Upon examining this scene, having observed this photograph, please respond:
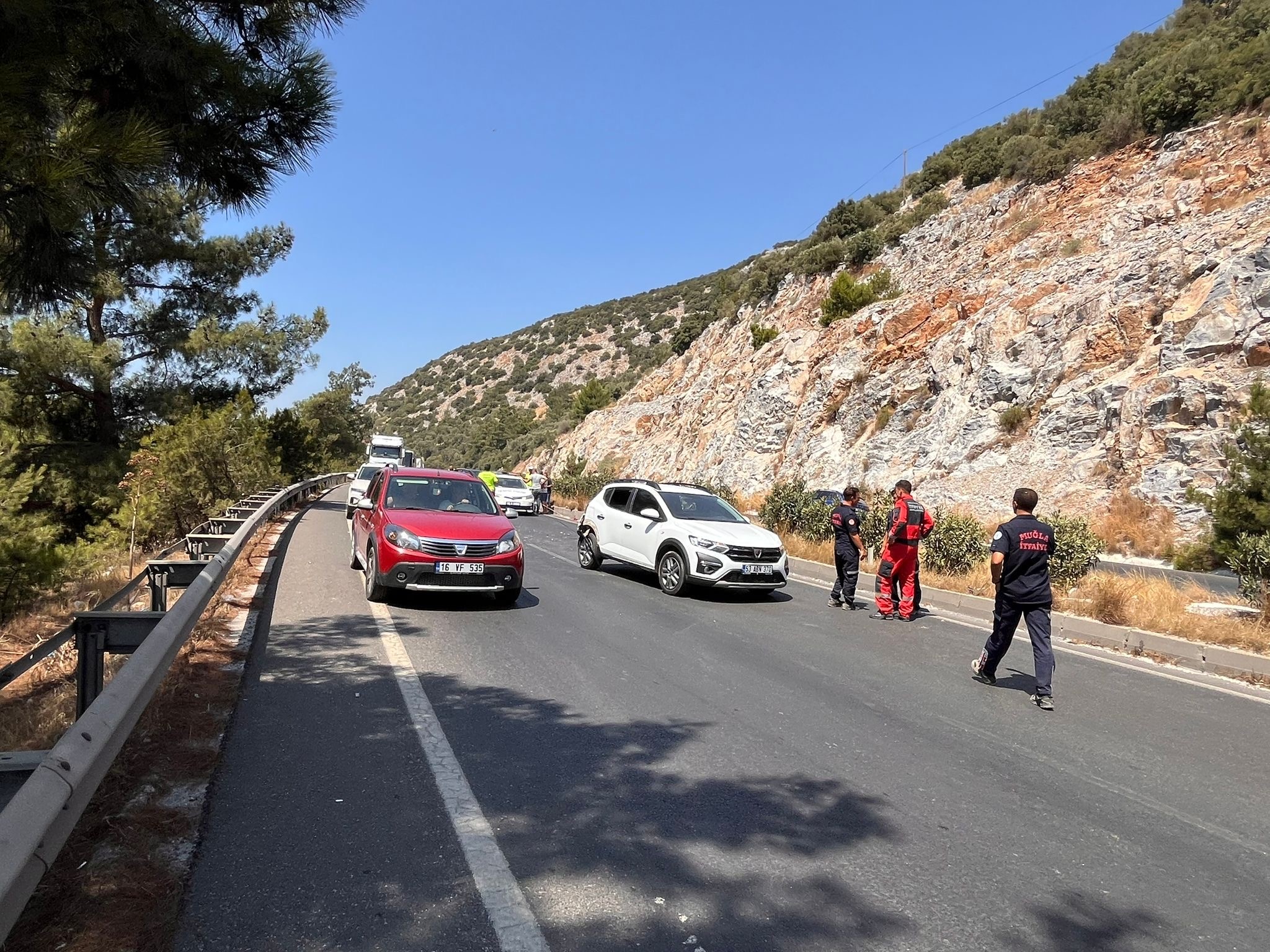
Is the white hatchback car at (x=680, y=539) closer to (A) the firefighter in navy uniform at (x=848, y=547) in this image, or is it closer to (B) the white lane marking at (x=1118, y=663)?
(A) the firefighter in navy uniform at (x=848, y=547)

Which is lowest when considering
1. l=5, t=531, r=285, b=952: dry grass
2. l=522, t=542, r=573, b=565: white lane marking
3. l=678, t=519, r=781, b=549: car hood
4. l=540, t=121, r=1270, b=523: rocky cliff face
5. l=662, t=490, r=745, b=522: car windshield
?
l=5, t=531, r=285, b=952: dry grass

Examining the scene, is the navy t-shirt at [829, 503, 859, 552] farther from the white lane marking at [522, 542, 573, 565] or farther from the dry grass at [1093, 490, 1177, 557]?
the dry grass at [1093, 490, 1177, 557]

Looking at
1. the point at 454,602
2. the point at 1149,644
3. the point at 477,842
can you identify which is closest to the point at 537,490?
the point at 454,602

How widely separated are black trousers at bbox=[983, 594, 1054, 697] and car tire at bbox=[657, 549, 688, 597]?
5.00 meters

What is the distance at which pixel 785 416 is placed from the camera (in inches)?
1276

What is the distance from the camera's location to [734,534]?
488 inches

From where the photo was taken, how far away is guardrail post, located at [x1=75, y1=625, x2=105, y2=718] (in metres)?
4.22

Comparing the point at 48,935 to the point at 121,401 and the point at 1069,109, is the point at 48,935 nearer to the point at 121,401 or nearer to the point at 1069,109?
the point at 121,401

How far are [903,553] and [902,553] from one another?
0.04 feet

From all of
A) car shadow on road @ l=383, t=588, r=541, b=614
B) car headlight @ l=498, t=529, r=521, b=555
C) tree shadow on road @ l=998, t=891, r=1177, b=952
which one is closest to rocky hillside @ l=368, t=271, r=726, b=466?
car shadow on road @ l=383, t=588, r=541, b=614

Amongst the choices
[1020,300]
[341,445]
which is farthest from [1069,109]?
[341,445]

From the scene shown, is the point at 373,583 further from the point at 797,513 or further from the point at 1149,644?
the point at 797,513

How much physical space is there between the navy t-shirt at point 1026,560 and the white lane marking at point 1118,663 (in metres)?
2.14

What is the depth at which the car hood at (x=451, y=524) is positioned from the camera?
9.88 m
